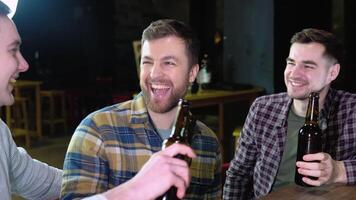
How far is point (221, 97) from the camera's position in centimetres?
477

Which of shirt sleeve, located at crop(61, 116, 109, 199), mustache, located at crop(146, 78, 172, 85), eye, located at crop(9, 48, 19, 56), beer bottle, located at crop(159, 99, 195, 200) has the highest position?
eye, located at crop(9, 48, 19, 56)

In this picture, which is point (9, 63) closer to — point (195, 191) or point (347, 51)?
point (195, 191)

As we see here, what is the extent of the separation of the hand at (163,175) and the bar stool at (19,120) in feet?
17.4

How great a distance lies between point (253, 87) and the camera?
5.66 m

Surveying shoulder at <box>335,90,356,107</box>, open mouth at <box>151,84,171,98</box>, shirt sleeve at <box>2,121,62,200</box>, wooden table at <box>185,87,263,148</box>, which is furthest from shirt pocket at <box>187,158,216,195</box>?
wooden table at <box>185,87,263,148</box>

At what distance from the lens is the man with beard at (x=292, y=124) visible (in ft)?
6.96

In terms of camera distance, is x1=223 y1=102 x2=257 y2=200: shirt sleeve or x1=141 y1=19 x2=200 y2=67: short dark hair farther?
x1=223 y1=102 x2=257 y2=200: shirt sleeve

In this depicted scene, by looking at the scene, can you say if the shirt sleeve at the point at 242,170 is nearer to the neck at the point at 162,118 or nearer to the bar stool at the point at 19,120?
the neck at the point at 162,118

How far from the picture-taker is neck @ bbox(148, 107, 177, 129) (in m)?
1.60

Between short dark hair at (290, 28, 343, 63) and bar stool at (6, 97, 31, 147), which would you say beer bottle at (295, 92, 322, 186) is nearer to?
short dark hair at (290, 28, 343, 63)

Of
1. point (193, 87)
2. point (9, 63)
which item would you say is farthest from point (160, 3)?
point (9, 63)

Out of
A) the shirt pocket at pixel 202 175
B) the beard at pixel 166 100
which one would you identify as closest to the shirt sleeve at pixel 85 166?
the beard at pixel 166 100

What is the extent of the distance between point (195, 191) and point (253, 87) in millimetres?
4137

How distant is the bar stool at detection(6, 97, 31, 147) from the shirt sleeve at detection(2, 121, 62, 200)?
453cm
